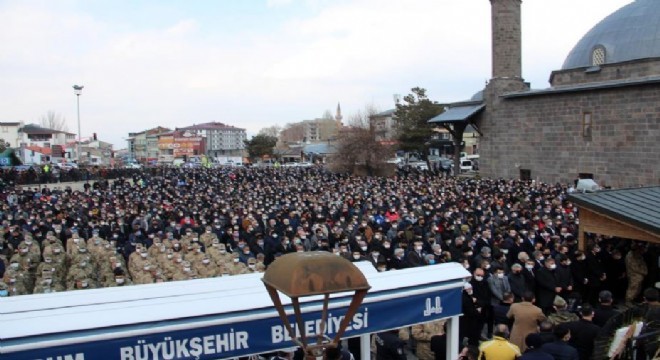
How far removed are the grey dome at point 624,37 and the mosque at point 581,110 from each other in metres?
0.05

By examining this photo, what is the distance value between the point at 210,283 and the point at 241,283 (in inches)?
13.7

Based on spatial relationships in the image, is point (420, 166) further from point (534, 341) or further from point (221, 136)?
point (221, 136)

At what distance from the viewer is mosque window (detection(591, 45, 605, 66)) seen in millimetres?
32781

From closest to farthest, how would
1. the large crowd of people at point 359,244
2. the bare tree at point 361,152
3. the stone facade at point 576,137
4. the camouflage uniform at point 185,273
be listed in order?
the large crowd of people at point 359,244
the camouflage uniform at point 185,273
the stone facade at point 576,137
the bare tree at point 361,152

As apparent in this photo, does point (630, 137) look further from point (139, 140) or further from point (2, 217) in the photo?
point (139, 140)

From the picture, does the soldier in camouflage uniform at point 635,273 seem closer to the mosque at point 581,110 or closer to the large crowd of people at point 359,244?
the large crowd of people at point 359,244

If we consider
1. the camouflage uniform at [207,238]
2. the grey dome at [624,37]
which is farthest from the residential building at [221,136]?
the camouflage uniform at [207,238]

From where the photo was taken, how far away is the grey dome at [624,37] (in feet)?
103

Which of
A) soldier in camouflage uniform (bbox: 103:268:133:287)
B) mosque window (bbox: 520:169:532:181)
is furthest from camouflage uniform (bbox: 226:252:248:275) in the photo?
mosque window (bbox: 520:169:532:181)

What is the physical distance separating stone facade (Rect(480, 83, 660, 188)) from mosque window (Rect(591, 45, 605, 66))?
4.74 m

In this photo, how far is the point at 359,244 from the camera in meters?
13.4

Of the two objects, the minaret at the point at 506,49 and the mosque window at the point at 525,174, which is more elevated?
the minaret at the point at 506,49

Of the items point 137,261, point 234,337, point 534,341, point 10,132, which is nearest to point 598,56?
point 137,261

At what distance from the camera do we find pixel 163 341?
4906mm
